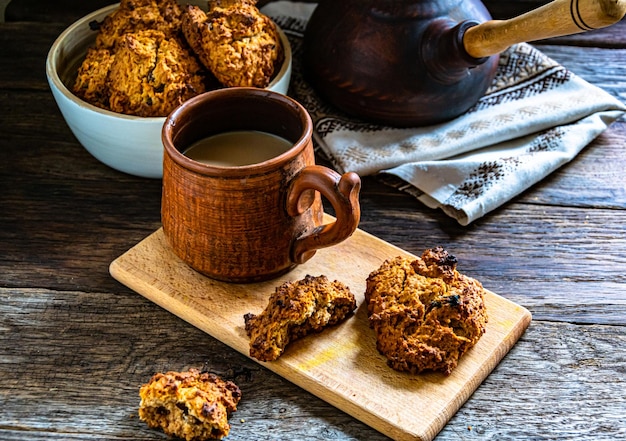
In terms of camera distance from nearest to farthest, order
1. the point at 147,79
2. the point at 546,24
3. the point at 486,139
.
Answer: the point at 546,24 < the point at 147,79 < the point at 486,139

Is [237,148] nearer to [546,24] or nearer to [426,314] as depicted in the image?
[426,314]

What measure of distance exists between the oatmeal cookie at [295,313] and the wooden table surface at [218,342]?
58 mm

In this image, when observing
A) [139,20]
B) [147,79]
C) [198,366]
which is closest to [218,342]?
[198,366]

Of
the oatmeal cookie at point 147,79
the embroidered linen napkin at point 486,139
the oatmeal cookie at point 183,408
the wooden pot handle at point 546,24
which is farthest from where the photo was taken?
the embroidered linen napkin at point 486,139

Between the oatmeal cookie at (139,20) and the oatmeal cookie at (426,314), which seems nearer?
the oatmeal cookie at (426,314)

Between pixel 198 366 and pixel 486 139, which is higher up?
pixel 486 139

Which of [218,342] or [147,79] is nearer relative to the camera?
[218,342]

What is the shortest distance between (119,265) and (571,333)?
0.70 m

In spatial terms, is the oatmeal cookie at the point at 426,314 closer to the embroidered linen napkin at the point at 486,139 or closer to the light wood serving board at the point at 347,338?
the light wood serving board at the point at 347,338

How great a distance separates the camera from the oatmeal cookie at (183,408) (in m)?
1.03

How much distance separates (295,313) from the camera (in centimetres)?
111

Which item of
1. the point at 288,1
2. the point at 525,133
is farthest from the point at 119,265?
the point at 288,1

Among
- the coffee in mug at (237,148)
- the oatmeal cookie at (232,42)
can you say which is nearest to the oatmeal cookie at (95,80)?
the oatmeal cookie at (232,42)

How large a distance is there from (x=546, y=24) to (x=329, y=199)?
0.46 metres
